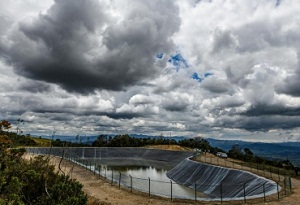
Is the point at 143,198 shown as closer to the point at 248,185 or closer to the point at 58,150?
the point at 248,185

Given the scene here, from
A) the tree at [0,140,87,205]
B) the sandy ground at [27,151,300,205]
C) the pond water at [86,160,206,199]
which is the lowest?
→ the pond water at [86,160,206,199]

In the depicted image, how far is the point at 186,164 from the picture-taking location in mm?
76750

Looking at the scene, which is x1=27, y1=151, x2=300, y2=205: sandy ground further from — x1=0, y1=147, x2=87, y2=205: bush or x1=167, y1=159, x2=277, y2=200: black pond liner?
x1=0, y1=147, x2=87, y2=205: bush

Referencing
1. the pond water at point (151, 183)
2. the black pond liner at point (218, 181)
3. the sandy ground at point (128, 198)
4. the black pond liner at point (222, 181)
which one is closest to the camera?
the sandy ground at point (128, 198)

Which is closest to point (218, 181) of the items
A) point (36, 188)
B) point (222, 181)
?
point (222, 181)

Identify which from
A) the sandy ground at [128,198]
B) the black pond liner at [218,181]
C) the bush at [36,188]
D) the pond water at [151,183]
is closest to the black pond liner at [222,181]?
the black pond liner at [218,181]

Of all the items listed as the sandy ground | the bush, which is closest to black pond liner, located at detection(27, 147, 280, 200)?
the sandy ground

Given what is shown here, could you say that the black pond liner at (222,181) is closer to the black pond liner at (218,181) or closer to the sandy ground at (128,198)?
the black pond liner at (218,181)

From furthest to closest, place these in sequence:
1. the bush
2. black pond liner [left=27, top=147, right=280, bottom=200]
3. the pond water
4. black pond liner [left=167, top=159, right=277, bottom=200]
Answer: the pond water → black pond liner [left=167, top=159, right=277, bottom=200] → black pond liner [left=27, top=147, right=280, bottom=200] → the bush

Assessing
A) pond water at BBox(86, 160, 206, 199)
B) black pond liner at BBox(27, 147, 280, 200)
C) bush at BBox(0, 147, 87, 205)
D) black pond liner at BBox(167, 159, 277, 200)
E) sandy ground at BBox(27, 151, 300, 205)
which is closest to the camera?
bush at BBox(0, 147, 87, 205)

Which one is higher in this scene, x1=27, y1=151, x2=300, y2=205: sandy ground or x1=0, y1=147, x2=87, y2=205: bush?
x1=0, y1=147, x2=87, y2=205: bush

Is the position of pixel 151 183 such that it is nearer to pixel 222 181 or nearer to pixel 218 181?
pixel 218 181

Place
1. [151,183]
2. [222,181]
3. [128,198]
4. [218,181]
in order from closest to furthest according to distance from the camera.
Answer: [128,198] → [222,181] → [218,181] → [151,183]

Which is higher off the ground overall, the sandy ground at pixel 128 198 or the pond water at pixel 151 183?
the sandy ground at pixel 128 198
